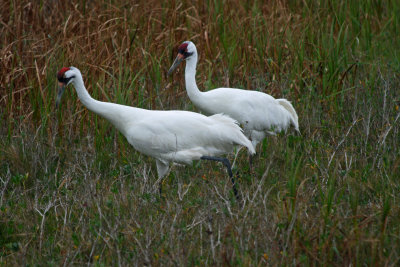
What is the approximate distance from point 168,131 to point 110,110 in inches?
19.7

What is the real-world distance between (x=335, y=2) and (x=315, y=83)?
1714 millimetres

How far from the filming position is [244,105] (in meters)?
5.67

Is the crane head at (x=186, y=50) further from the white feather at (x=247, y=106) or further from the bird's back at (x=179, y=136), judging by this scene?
the bird's back at (x=179, y=136)

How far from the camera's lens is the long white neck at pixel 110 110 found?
194 inches

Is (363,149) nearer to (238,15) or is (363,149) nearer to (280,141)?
(280,141)

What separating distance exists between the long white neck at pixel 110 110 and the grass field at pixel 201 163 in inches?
11.7

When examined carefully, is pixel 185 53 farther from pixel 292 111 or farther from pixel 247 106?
pixel 292 111

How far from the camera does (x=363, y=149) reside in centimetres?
508

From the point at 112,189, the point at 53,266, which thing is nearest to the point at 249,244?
the point at 53,266

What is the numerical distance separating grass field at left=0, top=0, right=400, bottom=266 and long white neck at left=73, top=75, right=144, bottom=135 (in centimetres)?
30

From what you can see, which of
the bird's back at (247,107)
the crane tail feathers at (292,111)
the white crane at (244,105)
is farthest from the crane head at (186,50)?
the crane tail feathers at (292,111)

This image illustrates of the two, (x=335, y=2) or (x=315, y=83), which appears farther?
(x=335, y=2)

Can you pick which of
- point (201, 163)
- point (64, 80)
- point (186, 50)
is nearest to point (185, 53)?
point (186, 50)

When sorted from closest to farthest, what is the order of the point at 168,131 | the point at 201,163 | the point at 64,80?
1. the point at 168,131
2. the point at 64,80
3. the point at 201,163
